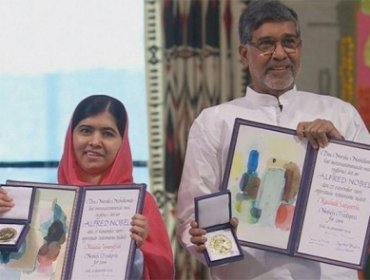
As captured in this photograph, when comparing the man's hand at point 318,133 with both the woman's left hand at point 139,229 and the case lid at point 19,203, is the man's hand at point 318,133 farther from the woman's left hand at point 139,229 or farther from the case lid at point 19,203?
the case lid at point 19,203

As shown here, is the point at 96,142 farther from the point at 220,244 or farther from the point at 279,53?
the point at 279,53

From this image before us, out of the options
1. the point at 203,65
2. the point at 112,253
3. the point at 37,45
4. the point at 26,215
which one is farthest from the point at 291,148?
the point at 37,45

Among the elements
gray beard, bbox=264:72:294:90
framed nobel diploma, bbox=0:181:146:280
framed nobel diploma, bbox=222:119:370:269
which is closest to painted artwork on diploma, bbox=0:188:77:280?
framed nobel diploma, bbox=0:181:146:280

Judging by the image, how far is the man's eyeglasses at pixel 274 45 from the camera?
6.68ft

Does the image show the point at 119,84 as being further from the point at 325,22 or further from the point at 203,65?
the point at 325,22

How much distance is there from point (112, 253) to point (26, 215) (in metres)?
0.24

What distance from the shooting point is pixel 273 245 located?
1.94 meters

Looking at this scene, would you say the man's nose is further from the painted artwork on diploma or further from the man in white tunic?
the painted artwork on diploma

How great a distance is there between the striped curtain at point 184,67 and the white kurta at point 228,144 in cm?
106

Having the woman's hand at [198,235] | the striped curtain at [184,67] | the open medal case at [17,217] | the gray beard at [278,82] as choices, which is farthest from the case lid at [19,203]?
the striped curtain at [184,67]

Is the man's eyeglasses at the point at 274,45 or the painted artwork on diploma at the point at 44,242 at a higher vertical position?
the man's eyeglasses at the point at 274,45

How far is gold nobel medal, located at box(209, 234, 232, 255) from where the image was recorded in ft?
6.16

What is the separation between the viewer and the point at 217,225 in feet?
6.26

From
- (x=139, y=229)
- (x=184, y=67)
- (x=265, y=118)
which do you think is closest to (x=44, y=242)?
(x=139, y=229)
